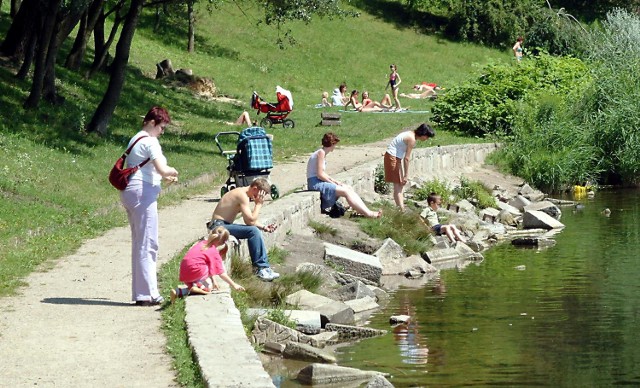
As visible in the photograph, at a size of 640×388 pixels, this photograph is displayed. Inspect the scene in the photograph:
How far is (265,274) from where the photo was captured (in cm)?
1417

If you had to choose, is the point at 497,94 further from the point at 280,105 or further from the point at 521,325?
the point at 521,325

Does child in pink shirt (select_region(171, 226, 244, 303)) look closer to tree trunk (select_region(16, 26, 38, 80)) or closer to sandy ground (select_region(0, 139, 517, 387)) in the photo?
sandy ground (select_region(0, 139, 517, 387))

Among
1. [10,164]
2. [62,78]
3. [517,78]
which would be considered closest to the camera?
[10,164]

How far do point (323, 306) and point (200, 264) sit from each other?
8.27 feet

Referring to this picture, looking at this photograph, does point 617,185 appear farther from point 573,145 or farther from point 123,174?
point 123,174

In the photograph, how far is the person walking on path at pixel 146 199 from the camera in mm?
11414

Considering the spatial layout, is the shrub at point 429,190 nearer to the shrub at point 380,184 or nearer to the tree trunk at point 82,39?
the shrub at point 380,184

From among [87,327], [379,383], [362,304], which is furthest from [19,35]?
[379,383]

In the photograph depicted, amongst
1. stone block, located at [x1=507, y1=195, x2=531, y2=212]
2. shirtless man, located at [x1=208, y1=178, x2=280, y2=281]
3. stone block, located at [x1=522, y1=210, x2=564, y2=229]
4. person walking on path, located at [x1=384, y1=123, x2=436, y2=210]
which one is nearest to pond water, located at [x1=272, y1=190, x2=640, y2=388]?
shirtless man, located at [x1=208, y1=178, x2=280, y2=281]

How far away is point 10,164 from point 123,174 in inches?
358

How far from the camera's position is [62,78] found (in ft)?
100

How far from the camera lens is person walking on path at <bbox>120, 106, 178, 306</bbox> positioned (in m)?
11.4

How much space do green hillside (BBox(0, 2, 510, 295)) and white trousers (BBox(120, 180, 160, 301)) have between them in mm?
1719

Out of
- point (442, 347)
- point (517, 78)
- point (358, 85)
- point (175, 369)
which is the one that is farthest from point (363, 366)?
point (358, 85)
